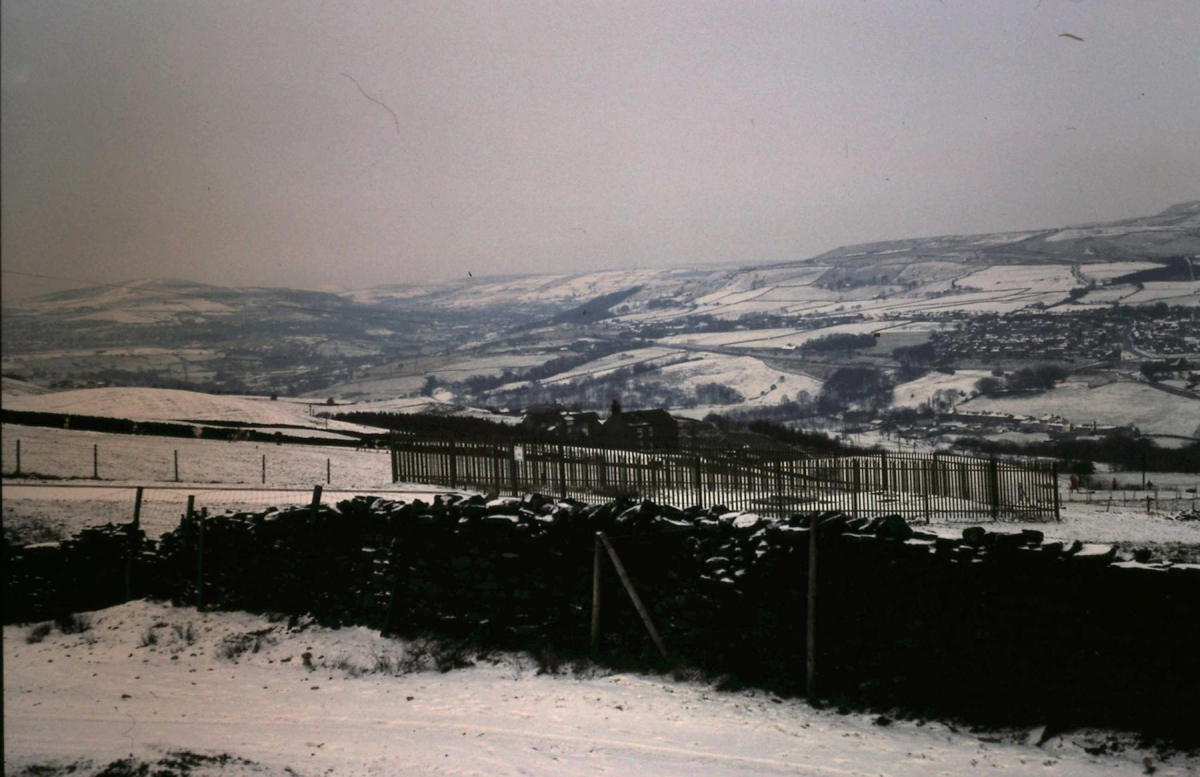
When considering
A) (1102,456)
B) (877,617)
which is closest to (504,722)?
(877,617)

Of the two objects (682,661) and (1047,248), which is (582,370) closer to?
(1047,248)

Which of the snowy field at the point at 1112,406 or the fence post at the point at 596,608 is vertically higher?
the fence post at the point at 596,608

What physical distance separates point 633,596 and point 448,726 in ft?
9.56

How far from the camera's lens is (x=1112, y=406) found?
55.2 meters

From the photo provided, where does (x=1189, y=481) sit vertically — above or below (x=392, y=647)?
below

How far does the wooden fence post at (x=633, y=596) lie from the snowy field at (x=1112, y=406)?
42.4 metres

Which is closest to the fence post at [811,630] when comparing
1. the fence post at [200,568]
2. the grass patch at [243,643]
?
the grass patch at [243,643]

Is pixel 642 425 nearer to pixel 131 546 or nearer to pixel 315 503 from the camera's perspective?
pixel 315 503

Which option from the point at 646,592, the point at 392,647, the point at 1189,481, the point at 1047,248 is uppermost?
the point at 1047,248

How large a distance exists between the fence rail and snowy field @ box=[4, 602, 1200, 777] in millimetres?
10168

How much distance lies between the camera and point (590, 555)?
36.0 feet

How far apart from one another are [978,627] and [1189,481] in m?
34.1

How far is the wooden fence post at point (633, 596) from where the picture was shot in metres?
10.0

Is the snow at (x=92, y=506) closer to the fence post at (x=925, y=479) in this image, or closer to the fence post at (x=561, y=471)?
the fence post at (x=561, y=471)
